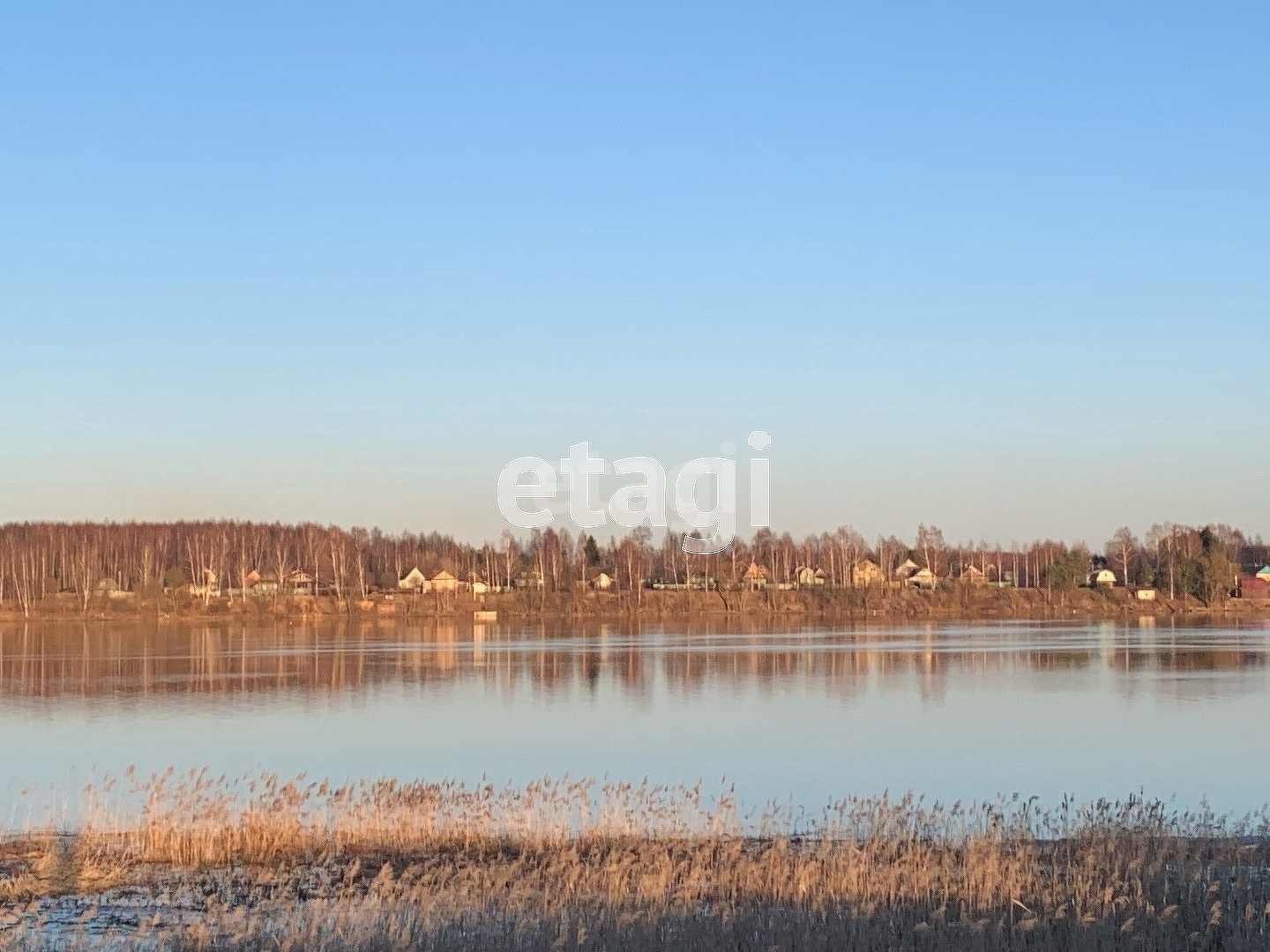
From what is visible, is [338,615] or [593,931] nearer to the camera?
[593,931]

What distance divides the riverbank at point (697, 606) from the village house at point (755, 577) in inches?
177

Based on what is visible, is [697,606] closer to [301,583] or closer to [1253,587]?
[301,583]

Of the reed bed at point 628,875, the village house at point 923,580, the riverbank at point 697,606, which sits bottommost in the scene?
the riverbank at point 697,606

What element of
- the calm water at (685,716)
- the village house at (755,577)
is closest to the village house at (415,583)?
the village house at (755,577)

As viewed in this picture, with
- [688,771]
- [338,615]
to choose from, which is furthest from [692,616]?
[688,771]

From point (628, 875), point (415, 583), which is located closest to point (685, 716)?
point (628, 875)

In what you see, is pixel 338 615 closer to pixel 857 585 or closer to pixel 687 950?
pixel 857 585

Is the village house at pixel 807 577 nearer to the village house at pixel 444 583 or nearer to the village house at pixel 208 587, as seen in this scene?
the village house at pixel 444 583

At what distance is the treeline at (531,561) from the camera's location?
103 meters

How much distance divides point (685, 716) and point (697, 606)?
2674 inches

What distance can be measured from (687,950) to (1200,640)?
58063mm

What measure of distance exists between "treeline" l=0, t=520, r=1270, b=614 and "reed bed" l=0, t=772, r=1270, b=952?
281 feet

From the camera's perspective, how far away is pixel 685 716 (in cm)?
3155

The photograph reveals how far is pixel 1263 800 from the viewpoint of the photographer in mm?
19797
